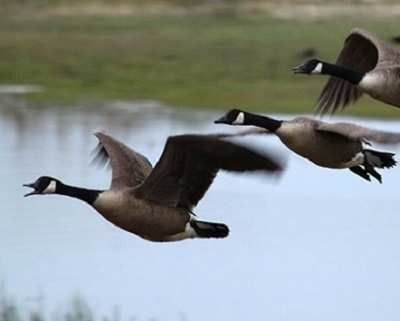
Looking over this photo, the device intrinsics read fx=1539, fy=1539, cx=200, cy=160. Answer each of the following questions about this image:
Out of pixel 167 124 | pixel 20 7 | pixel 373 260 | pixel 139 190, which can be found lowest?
pixel 20 7

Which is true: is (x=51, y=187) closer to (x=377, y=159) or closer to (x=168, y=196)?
(x=168, y=196)

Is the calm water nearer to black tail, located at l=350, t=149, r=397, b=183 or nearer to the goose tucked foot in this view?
the goose tucked foot

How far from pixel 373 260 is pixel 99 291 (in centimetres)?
405

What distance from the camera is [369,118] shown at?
2917cm

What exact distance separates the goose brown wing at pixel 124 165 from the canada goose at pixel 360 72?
154cm

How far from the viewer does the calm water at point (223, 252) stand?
54.3ft

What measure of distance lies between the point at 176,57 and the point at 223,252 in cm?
1776

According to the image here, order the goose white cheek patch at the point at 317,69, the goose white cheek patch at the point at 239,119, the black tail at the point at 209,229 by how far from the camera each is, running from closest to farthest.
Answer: the black tail at the point at 209,229 → the goose white cheek patch at the point at 239,119 → the goose white cheek patch at the point at 317,69

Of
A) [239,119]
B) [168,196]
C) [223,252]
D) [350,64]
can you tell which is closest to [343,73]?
[350,64]

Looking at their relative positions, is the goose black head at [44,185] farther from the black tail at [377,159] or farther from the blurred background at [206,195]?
the black tail at [377,159]

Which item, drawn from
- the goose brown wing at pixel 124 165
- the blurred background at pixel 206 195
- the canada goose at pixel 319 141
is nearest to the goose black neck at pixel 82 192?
the goose brown wing at pixel 124 165

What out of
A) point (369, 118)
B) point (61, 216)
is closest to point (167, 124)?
point (369, 118)

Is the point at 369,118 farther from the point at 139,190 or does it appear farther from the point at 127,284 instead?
the point at 139,190

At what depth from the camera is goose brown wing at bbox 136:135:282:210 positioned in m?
11.0
